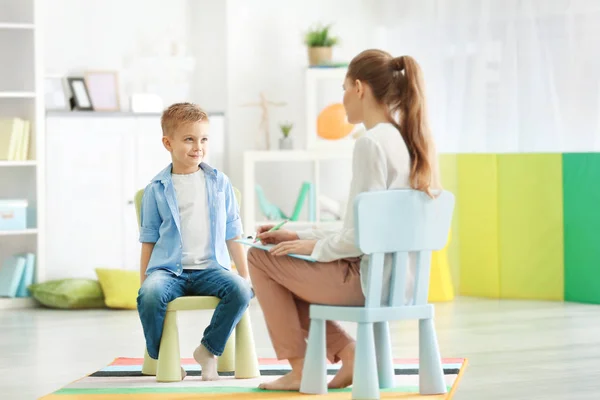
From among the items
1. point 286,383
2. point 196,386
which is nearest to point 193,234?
point 196,386

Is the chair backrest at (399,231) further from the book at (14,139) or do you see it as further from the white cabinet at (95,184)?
the book at (14,139)

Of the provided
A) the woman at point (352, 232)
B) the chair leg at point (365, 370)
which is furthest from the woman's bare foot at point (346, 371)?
the chair leg at point (365, 370)

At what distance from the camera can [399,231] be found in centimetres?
319

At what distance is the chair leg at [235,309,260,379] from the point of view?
3646 mm

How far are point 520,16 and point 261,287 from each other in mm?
3133

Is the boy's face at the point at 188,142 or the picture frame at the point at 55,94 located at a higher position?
the picture frame at the point at 55,94

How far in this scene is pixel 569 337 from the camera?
466 centimetres

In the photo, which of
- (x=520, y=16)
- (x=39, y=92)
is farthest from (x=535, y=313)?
(x=39, y=92)

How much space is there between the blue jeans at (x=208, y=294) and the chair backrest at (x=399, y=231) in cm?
53

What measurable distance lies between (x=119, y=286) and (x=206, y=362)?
7.71 ft

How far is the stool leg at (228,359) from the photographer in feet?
12.5

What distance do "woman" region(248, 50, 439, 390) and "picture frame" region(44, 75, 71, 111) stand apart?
318cm

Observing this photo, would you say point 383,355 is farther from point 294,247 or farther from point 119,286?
point 119,286

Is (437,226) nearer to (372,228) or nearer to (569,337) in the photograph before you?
(372,228)
